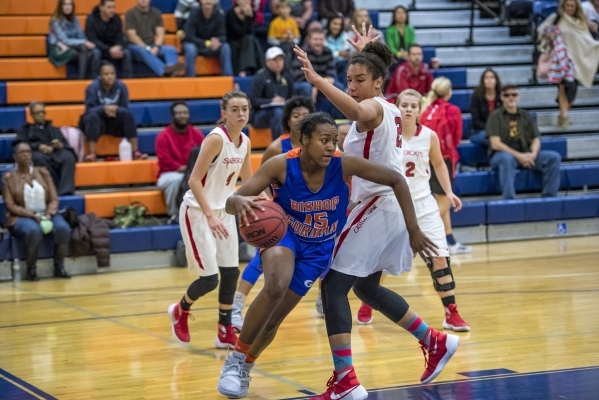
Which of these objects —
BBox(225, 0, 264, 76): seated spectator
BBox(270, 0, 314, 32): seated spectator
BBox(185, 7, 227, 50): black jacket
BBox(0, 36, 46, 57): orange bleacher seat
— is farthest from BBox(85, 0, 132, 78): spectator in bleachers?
BBox(270, 0, 314, 32): seated spectator

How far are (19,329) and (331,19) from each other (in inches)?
301

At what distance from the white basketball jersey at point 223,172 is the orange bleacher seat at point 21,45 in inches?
272

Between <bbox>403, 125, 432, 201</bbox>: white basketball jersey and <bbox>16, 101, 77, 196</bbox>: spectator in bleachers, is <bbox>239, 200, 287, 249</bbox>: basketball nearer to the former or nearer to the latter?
<bbox>403, 125, 432, 201</bbox>: white basketball jersey

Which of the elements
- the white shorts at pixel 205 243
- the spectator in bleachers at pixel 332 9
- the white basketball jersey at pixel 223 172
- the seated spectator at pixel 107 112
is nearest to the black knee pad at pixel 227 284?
the white shorts at pixel 205 243

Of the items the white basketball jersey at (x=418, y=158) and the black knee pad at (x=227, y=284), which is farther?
the white basketball jersey at (x=418, y=158)

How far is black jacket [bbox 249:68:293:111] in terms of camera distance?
39.4 ft

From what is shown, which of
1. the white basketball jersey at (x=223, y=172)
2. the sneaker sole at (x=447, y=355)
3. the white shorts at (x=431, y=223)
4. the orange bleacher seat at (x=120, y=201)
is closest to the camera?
the sneaker sole at (x=447, y=355)

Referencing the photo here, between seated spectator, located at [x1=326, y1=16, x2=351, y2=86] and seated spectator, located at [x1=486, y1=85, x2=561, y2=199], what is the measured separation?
2.24 m

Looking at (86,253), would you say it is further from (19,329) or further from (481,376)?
(481,376)

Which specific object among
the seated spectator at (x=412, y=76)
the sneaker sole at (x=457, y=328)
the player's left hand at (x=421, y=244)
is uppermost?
the player's left hand at (x=421, y=244)

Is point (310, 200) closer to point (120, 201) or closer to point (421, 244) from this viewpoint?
point (421, 244)

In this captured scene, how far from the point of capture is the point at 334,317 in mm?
4836

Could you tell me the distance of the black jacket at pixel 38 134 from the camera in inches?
419

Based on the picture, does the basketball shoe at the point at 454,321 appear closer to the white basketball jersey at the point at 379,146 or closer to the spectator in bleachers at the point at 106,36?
the white basketball jersey at the point at 379,146
